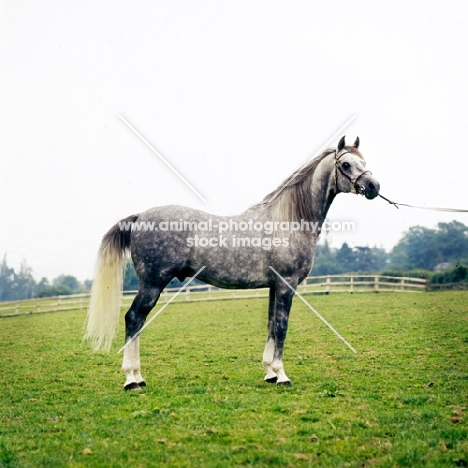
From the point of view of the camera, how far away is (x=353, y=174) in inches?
269

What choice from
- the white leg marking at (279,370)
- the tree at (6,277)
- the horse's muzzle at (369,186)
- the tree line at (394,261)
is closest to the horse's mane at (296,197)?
the horse's muzzle at (369,186)

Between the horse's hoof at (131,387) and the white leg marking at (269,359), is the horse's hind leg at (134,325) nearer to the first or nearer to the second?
the horse's hoof at (131,387)

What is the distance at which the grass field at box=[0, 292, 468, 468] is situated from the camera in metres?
4.16

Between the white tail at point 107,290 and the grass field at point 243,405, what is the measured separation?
0.81m

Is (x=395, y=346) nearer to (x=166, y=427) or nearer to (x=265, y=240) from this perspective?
(x=265, y=240)

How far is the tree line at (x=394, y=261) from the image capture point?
102ft

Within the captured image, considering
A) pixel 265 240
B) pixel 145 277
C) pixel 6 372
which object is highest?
pixel 265 240

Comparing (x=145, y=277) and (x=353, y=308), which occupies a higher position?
(x=145, y=277)

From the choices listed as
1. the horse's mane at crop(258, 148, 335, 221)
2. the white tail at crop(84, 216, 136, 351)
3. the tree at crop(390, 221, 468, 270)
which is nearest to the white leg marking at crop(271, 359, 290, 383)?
the horse's mane at crop(258, 148, 335, 221)

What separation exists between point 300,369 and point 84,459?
4.62 metres

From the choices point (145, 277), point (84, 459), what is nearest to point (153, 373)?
point (145, 277)

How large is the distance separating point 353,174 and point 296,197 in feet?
2.93

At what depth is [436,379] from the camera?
277 inches

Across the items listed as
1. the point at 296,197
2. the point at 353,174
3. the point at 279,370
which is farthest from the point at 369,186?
the point at 279,370
